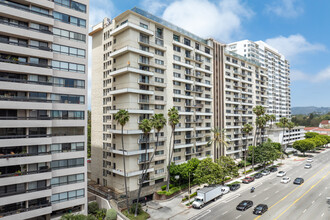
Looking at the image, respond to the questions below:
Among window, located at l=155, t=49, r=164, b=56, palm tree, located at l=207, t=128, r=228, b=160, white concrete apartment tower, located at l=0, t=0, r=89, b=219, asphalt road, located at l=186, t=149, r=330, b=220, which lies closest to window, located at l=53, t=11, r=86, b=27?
white concrete apartment tower, located at l=0, t=0, r=89, b=219

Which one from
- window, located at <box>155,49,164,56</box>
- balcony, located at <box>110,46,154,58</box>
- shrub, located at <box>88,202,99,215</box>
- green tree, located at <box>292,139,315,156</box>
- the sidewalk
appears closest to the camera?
the sidewalk

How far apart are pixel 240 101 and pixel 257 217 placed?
206 ft

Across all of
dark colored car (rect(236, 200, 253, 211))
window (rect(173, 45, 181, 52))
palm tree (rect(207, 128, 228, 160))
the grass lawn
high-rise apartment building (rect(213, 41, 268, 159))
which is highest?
window (rect(173, 45, 181, 52))

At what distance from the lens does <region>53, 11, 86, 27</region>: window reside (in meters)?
41.4

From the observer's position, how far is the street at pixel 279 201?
4512 cm

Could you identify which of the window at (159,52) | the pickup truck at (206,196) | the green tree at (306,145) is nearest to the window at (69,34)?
the window at (159,52)

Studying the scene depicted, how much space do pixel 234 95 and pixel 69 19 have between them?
243ft

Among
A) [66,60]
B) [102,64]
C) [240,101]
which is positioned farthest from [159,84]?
[240,101]

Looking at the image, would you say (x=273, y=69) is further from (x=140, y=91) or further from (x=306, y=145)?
(x=140, y=91)

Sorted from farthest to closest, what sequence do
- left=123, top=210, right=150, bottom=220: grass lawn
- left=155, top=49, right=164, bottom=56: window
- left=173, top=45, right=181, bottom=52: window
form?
left=173, top=45, right=181, bottom=52: window
left=155, top=49, right=164, bottom=56: window
left=123, top=210, right=150, bottom=220: grass lawn

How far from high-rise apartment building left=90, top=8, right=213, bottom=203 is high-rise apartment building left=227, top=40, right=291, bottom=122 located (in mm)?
64258

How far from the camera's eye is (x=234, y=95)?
95438 millimetres

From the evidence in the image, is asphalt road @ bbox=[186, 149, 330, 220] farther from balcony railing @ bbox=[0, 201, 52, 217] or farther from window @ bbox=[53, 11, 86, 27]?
window @ bbox=[53, 11, 86, 27]

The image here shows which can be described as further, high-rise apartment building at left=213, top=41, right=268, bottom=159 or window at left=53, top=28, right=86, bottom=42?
high-rise apartment building at left=213, top=41, right=268, bottom=159
